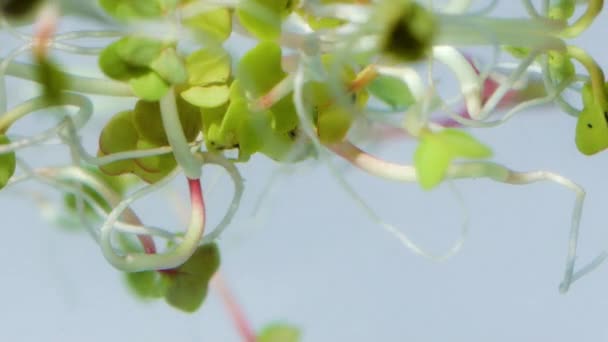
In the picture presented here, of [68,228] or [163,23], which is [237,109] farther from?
[68,228]

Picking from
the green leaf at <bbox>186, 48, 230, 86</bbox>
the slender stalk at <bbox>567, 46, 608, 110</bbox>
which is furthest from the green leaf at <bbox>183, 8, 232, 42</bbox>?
the slender stalk at <bbox>567, 46, 608, 110</bbox>

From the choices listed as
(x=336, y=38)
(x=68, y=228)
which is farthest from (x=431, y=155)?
(x=68, y=228)

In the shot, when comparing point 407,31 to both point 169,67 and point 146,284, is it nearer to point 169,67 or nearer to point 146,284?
point 169,67

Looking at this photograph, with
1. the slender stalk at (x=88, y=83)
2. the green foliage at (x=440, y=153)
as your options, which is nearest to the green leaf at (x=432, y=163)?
the green foliage at (x=440, y=153)

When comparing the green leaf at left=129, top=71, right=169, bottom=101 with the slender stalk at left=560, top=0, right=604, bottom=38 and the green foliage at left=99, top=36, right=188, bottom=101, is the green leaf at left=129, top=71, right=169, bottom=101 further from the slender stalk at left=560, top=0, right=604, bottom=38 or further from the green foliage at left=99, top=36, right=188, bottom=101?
the slender stalk at left=560, top=0, right=604, bottom=38

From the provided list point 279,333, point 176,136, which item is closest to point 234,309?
point 279,333
